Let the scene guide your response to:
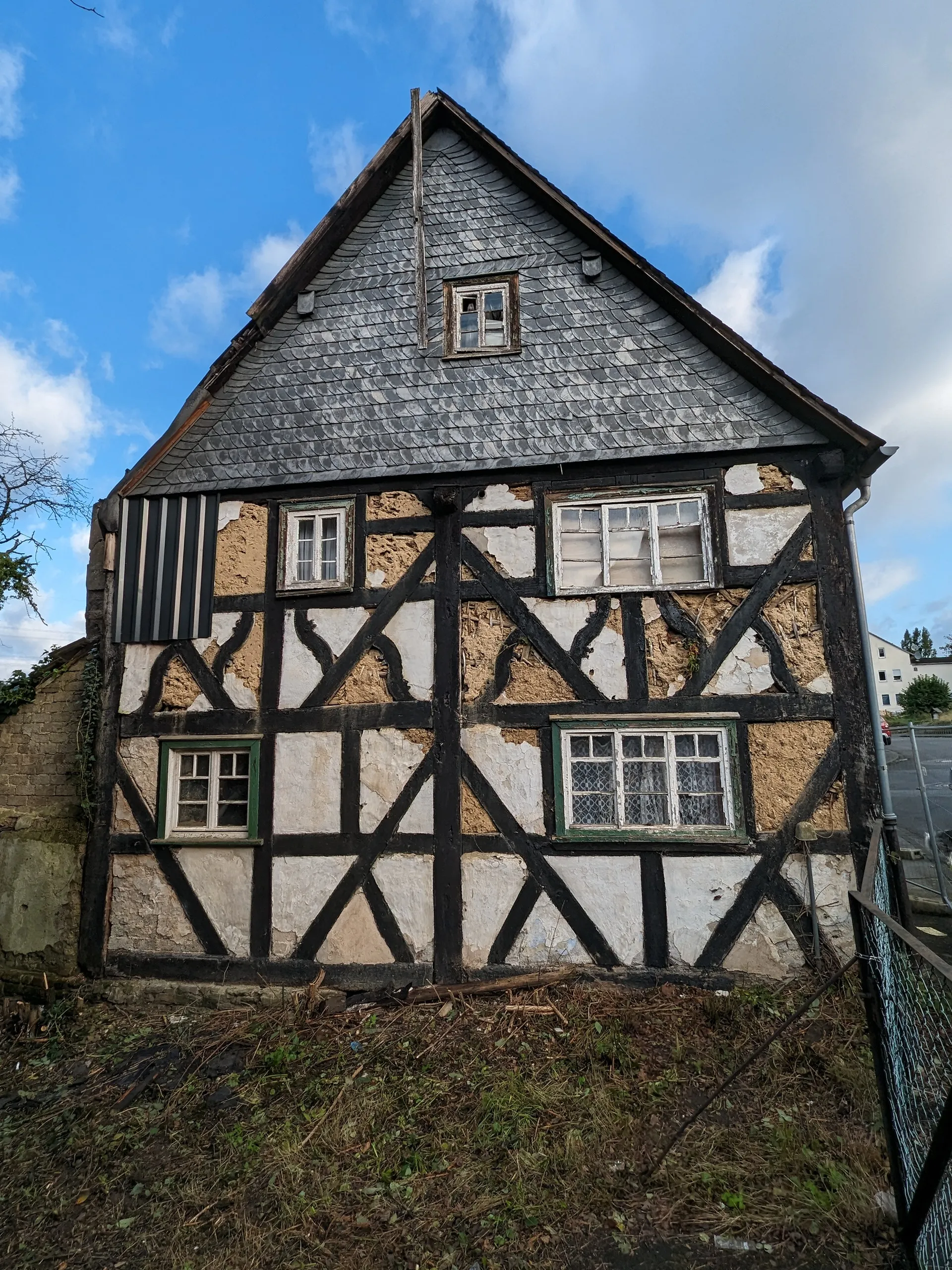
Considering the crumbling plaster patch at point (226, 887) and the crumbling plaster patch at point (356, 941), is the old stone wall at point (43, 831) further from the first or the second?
the crumbling plaster patch at point (356, 941)

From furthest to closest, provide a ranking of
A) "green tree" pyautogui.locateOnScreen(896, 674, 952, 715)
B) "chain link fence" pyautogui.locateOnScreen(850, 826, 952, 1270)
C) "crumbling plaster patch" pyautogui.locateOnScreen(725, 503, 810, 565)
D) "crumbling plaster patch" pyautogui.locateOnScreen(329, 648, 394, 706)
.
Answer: "green tree" pyautogui.locateOnScreen(896, 674, 952, 715)
"crumbling plaster patch" pyautogui.locateOnScreen(329, 648, 394, 706)
"crumbling plaster patch" pyautogui.locateOnScreen(725, 503, 810, 565)
"chain link fence" pyautogui.locateOnScreen(850, 826, 952, 1270)

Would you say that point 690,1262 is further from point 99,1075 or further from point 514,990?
point 99,1075

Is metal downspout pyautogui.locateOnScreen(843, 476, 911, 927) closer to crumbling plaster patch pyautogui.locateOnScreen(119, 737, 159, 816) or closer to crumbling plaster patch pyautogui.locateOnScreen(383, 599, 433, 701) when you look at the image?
crumbling plaster patch pyautogui.locateOnScreen(383, 599, 433, 701)

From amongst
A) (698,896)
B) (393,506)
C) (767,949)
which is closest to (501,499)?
(393,506)

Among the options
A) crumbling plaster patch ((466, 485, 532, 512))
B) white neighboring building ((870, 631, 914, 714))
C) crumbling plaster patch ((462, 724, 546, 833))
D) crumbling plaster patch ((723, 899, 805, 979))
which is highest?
white neighboring building ((870, 631, 914, 714))

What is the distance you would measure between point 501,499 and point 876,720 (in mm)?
4511

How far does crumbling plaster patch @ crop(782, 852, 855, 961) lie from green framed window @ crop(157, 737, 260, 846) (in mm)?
5695

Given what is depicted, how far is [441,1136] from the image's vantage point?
475cm

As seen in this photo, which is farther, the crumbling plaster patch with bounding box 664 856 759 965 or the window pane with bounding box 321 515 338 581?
the window pane with bounding box 321 515 338 581

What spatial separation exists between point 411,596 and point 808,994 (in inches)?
215

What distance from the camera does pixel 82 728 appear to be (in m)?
7.84

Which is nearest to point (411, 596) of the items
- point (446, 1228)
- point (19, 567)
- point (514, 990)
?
point (514, 990)

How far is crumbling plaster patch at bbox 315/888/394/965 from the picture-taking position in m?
6.87

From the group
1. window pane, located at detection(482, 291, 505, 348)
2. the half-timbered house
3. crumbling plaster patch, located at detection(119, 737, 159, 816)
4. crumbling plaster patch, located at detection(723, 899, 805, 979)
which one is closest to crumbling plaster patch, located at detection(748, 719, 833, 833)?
the half-timbered house
